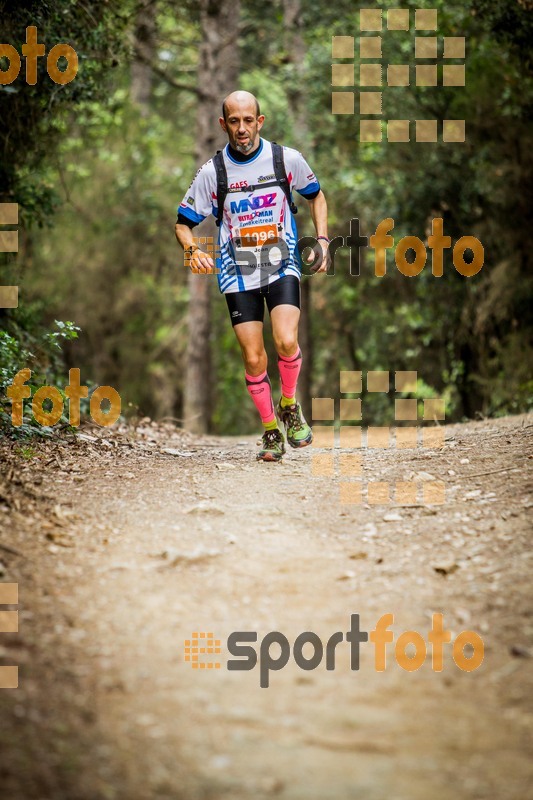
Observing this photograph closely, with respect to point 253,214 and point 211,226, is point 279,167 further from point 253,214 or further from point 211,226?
point 211,226

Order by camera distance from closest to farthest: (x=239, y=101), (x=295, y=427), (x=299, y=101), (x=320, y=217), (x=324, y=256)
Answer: (x=239, y=101), (x=324, y=256), (x=320, y=217), (x=295, y=427), (x=299, y=101)

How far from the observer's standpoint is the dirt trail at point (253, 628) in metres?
2.63

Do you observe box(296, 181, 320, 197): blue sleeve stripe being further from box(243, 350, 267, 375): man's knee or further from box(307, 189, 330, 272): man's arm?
box(243, 350, 267, 375): man's knee

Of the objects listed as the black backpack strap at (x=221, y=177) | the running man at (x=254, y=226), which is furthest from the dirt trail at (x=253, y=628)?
the black backpack strap at (x=221, y=177)

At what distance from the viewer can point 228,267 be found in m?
6.27

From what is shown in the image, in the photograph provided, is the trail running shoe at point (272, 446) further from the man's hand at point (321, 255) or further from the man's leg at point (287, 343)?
the man's hand at point (321, 255)

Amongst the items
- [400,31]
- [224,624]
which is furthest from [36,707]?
[400,31]

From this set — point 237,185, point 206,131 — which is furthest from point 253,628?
point 206,131

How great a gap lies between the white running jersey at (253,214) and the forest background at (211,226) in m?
1.52

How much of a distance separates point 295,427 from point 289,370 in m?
0.45

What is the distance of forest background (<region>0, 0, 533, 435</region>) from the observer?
30.1ft

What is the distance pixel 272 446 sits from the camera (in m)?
6.61

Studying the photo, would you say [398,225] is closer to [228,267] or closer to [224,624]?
[228,267]

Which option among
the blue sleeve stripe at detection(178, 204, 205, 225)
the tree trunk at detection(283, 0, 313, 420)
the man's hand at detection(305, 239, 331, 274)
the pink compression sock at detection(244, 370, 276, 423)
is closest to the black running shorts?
the man's hand at detection(305, 239, 331, 274)
